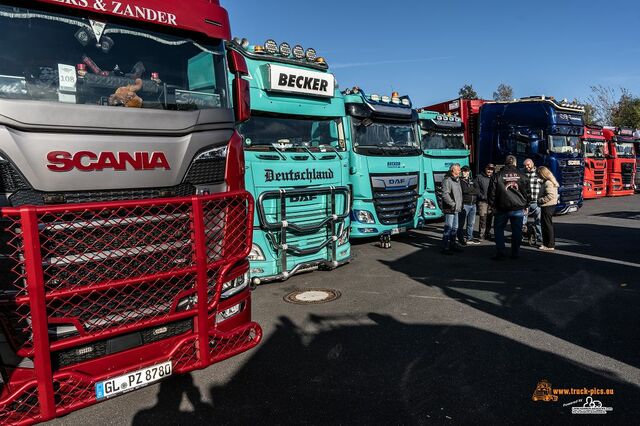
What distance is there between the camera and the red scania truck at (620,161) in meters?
20.8

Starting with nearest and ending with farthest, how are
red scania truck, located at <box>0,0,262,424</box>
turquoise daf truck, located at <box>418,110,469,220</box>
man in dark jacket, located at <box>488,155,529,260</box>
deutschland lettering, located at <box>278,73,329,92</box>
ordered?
red scania truck, located at <box>0,0,262,424</box>, deutschland lettering, located at <box>278,73,329,92</box>, man in dark jacket, located at <box>488,155,529,260</box>, turquoise daf truck, located at <box>418,110,469,220</box>

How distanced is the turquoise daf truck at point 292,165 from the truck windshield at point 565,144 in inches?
356

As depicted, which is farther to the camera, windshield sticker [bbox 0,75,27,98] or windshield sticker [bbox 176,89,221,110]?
windshield sticker [bbox 176,89,221,110]

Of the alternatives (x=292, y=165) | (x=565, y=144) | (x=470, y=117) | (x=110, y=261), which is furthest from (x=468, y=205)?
(x=110, y=261)

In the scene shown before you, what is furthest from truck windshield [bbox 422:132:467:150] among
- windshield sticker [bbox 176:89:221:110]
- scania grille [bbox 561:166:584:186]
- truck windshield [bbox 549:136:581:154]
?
windshield sticker [bbox 176:89:221:110]

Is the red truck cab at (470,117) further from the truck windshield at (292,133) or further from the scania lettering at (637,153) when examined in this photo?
the scania lettering at (637,153)

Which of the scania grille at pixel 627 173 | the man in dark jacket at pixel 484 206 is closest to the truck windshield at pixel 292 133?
the man in dark jacket at pixel 484 206

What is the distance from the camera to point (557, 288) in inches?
239

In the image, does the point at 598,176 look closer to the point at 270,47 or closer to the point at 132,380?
the point at 270,47

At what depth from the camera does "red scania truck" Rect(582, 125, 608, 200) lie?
17.8 meters

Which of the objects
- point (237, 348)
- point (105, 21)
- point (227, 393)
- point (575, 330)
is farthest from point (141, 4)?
point (575, 330)

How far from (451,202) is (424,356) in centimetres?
520

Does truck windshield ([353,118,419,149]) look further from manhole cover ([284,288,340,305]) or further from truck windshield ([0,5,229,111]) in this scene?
truck windshield ([0,5,229,111])

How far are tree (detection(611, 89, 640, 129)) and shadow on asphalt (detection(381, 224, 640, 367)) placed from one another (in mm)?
37308
